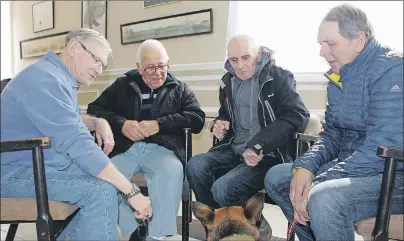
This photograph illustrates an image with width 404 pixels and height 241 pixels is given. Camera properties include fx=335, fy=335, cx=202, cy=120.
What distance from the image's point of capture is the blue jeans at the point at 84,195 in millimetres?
1169

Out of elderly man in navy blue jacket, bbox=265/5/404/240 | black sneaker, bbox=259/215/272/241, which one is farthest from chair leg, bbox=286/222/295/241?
elderly man in navy blue jacket, bbox=265/5/404/240

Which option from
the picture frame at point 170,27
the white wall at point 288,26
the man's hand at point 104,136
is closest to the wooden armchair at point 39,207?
the man's hand at point 104,136

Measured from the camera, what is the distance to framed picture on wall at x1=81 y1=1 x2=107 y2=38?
3.47 meters

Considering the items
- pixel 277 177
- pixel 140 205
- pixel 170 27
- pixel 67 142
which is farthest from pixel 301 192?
pixel 170 27

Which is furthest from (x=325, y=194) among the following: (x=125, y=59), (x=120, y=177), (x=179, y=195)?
(x=125, y=59)

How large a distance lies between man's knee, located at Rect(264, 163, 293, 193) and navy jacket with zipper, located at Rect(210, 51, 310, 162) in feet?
0.46

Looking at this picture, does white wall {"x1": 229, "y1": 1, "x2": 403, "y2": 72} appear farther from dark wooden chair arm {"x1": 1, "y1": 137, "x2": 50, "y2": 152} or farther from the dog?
dark wooden chair arm {"x1": 1, "y1": 137, "x2": 50, "y2": 152}

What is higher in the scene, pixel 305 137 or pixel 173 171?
pixel 305 137

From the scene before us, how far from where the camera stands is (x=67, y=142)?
1.11 m

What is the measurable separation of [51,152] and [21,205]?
204 millimetres

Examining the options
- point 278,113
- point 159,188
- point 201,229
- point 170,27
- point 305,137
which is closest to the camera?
point 305,137

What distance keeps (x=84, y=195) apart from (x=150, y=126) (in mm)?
674

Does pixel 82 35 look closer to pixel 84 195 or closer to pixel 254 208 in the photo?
pixel 84 195

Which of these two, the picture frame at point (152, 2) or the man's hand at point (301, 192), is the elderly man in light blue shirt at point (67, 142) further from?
the picture frame at point (152, 2)
